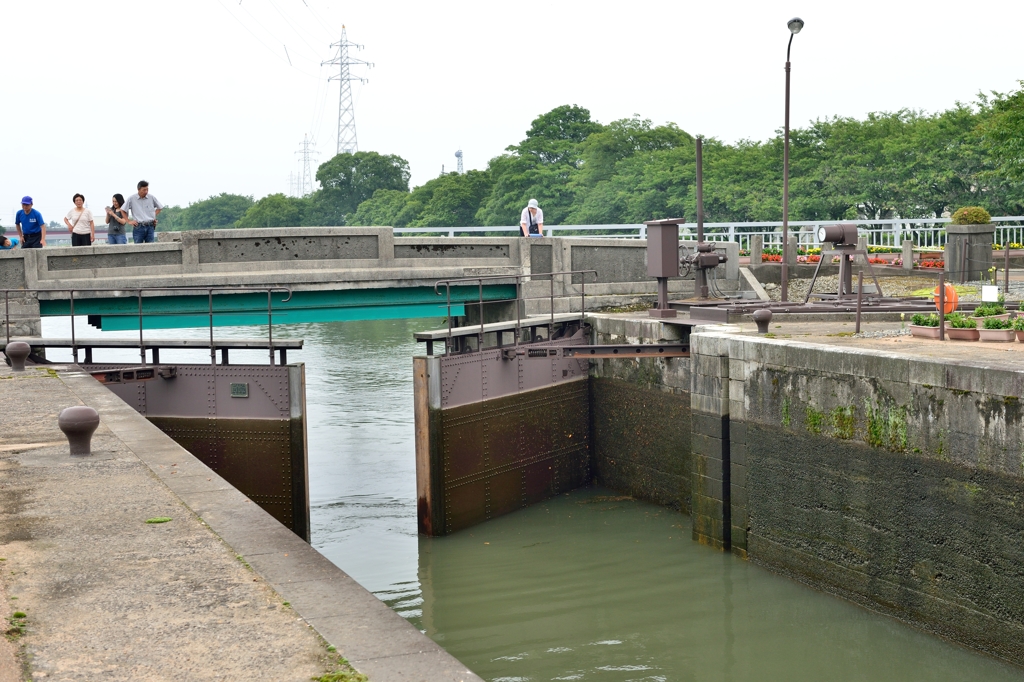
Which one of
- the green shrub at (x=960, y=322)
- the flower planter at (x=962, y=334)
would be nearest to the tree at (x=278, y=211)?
the green shrub at (x=960, y=322)

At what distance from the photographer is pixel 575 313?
2078 centimetres

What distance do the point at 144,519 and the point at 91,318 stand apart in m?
13.0

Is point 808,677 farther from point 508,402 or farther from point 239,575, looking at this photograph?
point 508,402

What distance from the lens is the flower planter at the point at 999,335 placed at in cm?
1301

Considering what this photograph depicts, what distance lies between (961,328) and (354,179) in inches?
3716

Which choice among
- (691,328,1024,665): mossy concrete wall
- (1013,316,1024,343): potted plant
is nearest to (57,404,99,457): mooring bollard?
(691,328,1024,665): mossy concrete wall

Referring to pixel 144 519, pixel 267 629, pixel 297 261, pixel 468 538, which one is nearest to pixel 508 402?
pixel 468 538

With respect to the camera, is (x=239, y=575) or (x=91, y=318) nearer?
(x=239, y=575)

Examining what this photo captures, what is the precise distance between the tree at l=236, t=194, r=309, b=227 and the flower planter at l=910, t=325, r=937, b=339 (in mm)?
97760

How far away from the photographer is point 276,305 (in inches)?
844

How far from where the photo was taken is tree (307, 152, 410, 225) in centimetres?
10319

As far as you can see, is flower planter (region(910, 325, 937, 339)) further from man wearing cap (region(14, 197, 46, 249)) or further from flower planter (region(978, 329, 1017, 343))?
man wearing cap (region(14, 197, 46, 249))

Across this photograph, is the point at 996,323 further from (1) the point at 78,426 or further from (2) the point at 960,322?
(1) the point at 78,426

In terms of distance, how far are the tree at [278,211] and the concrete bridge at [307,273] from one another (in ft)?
290
